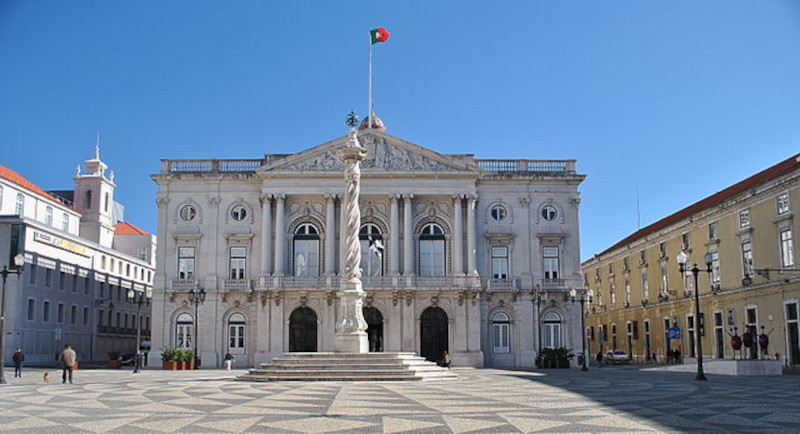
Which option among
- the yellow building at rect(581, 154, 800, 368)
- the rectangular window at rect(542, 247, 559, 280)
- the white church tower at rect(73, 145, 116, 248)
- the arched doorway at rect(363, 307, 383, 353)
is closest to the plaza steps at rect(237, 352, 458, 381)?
the yellow building at rect(581, 154, 800, 368)

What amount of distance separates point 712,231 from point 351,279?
30.9 meters

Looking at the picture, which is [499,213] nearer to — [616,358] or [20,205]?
[616,358]

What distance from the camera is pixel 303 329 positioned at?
54.5 meters

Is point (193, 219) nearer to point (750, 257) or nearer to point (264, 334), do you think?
point (264, 334)

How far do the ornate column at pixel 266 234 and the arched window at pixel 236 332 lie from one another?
12.0 ft

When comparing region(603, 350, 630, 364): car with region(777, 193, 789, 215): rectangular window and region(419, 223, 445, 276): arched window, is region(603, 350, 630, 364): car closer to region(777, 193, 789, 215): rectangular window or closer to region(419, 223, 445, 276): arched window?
region(419, 223, 445, 276): arched window

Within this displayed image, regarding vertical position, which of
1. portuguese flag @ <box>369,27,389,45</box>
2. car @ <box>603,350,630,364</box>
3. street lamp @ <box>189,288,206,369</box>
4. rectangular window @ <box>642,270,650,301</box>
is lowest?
car @ <box>603,350,630,364</box>

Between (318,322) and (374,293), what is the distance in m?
4.06

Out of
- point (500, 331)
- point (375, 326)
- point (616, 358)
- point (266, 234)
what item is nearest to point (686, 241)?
point (616, 358)

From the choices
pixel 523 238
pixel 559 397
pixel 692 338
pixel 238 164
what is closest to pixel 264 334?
pixel 238 164

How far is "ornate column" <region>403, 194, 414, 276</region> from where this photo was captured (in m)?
54.5

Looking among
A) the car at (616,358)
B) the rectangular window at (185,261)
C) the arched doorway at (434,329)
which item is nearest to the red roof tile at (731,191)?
the car at (616,358)

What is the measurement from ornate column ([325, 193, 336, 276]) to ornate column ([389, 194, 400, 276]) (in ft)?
12.1

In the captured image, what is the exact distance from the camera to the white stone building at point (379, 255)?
54.0m
